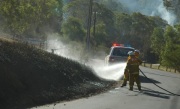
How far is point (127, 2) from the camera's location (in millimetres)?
182875

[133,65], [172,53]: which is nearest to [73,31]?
[172,53]

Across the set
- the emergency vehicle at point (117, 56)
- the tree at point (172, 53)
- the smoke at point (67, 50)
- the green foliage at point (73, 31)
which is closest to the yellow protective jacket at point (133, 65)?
the emergency vehicle at point (117, 56)

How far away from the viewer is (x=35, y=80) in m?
13.1

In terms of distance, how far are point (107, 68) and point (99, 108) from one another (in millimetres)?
12667

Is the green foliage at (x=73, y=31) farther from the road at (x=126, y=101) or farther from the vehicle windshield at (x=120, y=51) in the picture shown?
the road at (x=126, y=101)

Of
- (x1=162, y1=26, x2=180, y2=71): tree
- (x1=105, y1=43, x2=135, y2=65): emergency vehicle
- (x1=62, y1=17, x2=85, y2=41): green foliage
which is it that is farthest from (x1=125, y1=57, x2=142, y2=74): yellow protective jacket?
(x1=62, y1=17, x2=85, y2=41): green foliage

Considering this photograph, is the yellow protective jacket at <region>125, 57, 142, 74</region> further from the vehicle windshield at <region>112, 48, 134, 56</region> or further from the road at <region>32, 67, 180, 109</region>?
the vehicle windshield at <region>112, 48, 134, 56</region>

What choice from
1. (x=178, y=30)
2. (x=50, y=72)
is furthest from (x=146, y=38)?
(x=50, y=72)

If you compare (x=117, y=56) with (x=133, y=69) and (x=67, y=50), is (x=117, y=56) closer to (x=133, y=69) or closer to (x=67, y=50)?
(x=133, y=69)

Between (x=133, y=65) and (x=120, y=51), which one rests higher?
(x=120, y=51)

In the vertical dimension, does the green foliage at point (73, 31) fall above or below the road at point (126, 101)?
above

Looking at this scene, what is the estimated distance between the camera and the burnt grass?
11305 mm

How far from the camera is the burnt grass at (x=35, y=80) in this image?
11305mm

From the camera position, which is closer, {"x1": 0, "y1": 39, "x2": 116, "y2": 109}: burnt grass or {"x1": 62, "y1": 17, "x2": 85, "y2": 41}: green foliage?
{"x1": 0, "y1": 39, "x2": 116, "y2": 109}: burnt grass
